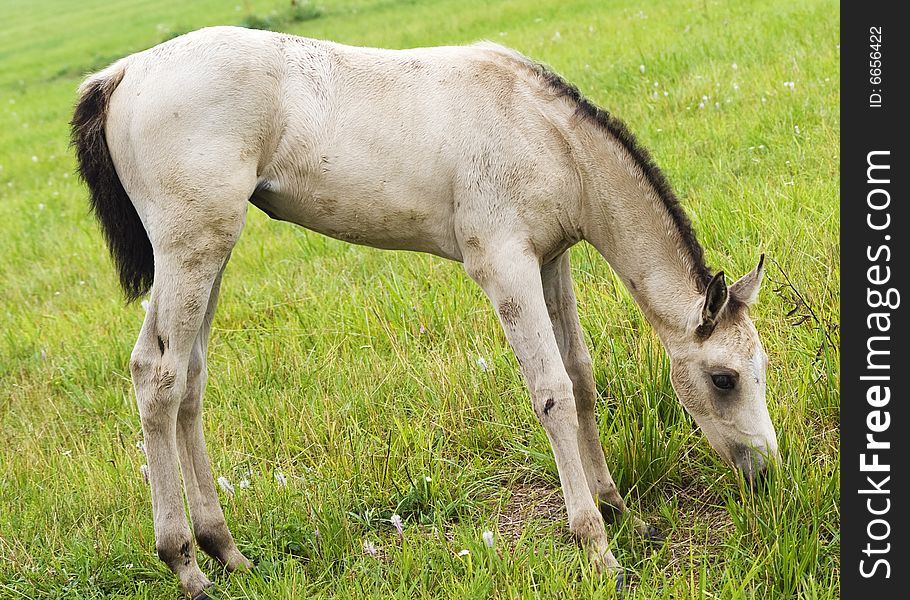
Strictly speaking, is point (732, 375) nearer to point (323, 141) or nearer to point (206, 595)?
point (323, 141)

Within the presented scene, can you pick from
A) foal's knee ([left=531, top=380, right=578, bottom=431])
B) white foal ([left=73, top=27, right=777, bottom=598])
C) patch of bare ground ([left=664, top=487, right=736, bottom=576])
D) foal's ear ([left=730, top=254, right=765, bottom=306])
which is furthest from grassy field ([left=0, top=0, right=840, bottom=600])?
foal's ear ([left=730, top=254, right=765, bottom=306])

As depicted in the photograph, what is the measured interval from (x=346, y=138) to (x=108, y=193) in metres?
1.02

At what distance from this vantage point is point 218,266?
349 cm

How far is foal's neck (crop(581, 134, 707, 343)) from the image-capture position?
357cm

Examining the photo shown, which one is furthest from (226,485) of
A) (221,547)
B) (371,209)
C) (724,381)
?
(724,381)

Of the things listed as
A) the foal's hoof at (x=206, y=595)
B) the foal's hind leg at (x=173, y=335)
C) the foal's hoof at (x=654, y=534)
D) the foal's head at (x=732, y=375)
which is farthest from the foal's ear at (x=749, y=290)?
the foal's hoof at (x=206, y=595)

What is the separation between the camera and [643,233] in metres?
3.60

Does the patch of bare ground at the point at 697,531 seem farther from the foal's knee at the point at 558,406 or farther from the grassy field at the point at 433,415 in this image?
the foal's knee at the point at 558,406

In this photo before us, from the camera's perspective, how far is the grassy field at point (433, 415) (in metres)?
3.37

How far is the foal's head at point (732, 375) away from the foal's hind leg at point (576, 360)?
492 millimetres

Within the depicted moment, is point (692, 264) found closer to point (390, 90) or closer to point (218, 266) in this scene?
point (390, 90)

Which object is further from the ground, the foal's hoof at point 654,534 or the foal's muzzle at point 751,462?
the foal's muzzle at point 751,462
